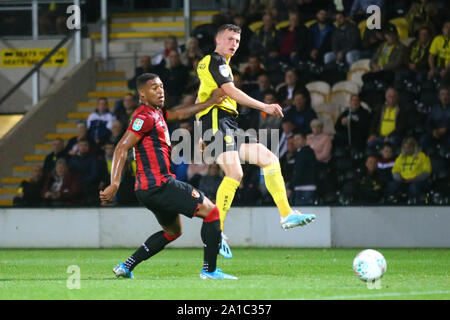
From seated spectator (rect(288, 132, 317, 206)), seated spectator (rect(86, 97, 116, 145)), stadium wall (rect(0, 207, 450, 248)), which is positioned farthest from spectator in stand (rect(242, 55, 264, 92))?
stadium wall (rect(0, 207, 450, 248))

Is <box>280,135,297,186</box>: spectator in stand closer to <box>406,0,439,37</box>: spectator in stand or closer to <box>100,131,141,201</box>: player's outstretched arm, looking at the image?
<box>406,0,439,37</box>: spectator in stand

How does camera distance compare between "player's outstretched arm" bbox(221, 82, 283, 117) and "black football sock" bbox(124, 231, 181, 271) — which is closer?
"black football sock" bbox(124, 231, 181, 271)

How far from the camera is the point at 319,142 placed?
16.1 meters

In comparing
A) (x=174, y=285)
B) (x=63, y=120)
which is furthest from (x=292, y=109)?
(x=174, y=285)

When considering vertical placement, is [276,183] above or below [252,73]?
below

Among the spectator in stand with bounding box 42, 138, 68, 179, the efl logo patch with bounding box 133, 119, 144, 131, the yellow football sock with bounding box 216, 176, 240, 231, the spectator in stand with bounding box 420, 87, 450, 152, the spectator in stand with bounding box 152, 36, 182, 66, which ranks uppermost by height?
the spectator in stand with bounding box 152, 36, 182, 66

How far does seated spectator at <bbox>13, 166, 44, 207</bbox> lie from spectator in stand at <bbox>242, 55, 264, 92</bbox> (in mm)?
4057

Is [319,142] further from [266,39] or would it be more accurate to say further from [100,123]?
[100,123]

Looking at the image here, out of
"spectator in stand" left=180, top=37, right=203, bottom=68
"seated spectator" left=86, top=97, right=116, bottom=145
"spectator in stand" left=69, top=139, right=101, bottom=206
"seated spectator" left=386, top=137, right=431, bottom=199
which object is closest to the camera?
"seated spectator" left=386, top=137, right=431, bottom=199

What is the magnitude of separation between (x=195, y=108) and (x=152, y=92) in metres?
0.88

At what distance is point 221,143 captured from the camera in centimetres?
1013

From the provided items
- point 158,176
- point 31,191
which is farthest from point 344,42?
point 158,176

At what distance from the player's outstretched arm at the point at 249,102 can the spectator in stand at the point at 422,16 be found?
319 inches

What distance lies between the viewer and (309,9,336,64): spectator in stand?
18.0 m
